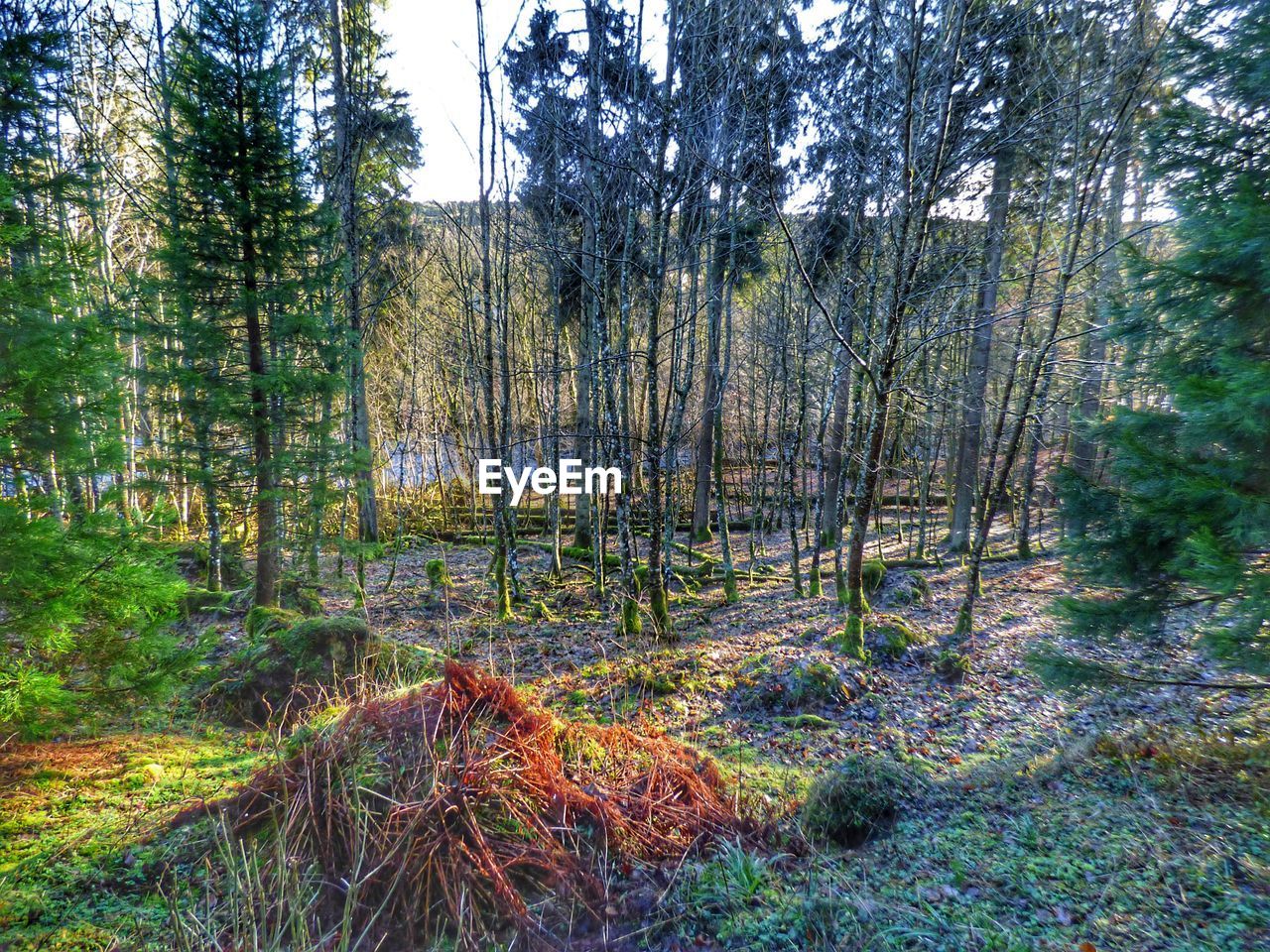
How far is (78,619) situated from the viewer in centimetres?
360

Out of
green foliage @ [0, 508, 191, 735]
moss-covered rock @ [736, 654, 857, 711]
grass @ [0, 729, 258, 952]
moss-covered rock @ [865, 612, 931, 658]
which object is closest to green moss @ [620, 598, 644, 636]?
moss-covered rock @ [736, 654, 857, 711]

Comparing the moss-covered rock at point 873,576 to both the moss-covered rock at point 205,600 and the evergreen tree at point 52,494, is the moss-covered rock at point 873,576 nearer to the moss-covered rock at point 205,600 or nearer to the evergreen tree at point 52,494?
the evergreen tree at point 52,494

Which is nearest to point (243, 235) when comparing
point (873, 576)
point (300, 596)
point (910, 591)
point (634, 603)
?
point (300, 596)

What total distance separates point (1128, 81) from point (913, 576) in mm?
8053

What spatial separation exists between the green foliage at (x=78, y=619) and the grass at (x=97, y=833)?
49 cm

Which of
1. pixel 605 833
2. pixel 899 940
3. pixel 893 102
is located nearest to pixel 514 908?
pixel 605 833

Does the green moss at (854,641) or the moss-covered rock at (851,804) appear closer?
the moss-covered rock at (851,804)

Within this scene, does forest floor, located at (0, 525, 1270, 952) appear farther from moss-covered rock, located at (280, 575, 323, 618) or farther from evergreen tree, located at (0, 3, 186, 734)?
moss-covered rock, located at (280, 575, 323, 618)

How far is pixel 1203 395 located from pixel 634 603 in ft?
21.2

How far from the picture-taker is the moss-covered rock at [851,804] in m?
3.84

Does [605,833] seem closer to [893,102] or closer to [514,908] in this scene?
[514,908]

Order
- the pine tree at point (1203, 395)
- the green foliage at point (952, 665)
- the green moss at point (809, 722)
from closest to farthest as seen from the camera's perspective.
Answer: the pine tree at point (1203, 395) < the green moss at point (809, 722) < the green foliage at point (952, 665)

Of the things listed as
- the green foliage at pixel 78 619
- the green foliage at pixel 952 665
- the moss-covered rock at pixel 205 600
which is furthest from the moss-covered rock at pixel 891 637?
the moss-covered rock at pixel 205 600

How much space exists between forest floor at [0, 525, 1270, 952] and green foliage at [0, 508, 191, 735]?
2.18ft
